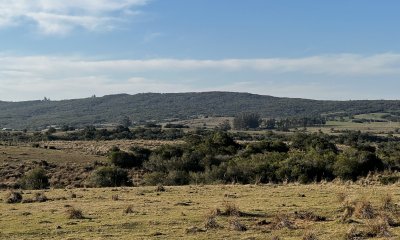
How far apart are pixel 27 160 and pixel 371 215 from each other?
49.5 m

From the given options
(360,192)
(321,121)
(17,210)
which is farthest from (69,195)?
(321,121)

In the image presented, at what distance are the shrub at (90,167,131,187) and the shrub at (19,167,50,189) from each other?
4581 mm

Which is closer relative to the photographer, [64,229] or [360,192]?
[64,229]

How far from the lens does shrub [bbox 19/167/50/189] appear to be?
4388cm

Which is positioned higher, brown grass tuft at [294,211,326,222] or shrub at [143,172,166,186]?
brown grass tuft at [294,211,326,222]

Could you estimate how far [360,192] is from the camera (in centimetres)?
2716

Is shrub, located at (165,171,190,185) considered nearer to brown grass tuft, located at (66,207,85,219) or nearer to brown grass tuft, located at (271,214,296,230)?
brown grass tuft, located at (66,207,85,219)

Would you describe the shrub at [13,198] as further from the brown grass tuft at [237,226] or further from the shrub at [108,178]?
the shrub at [108,178]

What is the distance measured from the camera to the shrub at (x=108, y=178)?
4347 cm

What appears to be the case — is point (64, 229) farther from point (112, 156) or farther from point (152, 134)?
point (152, 134)

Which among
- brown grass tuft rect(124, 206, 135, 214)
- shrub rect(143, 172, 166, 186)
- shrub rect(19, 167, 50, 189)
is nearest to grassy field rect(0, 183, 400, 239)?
brown grass tuft rect(124, 206, 135, 214)

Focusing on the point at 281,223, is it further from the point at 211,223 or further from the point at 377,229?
the point at 377,229

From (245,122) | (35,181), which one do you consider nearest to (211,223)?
(35,181)

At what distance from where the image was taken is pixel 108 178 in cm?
4447
